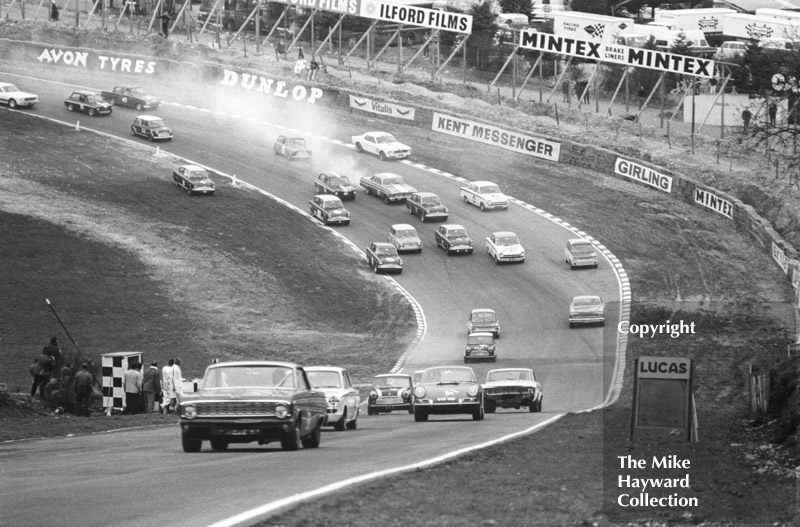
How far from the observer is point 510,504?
14266 mm

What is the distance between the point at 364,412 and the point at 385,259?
888 inches

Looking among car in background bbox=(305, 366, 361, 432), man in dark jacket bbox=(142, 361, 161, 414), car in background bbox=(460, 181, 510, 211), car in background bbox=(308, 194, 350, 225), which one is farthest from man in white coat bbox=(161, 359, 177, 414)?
car in background bbox=(460, 181, 510, 211)

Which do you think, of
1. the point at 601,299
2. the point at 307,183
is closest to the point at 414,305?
the point at 601,299

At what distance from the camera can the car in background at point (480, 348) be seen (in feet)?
152

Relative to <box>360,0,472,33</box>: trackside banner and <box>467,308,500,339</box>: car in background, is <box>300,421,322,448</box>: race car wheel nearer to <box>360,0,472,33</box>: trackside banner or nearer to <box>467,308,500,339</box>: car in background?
<box>467,308,500,339</box>: car in background

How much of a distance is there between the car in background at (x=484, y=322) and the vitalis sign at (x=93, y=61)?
46.1 metres

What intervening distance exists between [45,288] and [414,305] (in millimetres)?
14795

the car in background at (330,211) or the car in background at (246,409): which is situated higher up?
the car in background at (330,211)

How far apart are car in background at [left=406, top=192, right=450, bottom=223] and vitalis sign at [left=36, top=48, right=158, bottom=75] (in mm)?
31299

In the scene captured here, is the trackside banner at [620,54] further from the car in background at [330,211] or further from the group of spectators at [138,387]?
the group of spectators at [138,387]

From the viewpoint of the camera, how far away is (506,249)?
59.1 metres

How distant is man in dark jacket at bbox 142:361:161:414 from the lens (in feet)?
98.0

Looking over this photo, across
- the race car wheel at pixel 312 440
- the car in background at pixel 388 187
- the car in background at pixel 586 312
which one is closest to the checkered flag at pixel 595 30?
the car in background at pixel 388 187

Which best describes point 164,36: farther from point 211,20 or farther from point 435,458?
point 435,458
